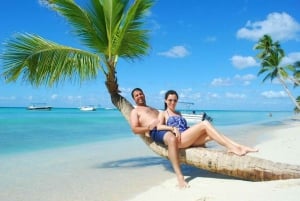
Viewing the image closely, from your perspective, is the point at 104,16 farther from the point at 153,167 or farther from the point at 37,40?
the point at 153,167

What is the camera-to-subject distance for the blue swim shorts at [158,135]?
518cm

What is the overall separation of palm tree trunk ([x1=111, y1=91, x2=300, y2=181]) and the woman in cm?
13

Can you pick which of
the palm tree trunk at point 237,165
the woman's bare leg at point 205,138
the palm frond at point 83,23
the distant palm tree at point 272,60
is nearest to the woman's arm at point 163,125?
the woman's bare leg at point 205,138

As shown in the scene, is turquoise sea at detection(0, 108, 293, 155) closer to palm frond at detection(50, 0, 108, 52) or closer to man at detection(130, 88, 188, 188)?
palm frond at detection(50, 0, 108, 52)

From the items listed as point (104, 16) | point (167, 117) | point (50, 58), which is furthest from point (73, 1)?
point (167, 117)

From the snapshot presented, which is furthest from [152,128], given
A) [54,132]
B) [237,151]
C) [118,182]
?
[54,132]

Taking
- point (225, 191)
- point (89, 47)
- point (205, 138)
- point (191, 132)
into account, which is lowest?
point (225, 191)

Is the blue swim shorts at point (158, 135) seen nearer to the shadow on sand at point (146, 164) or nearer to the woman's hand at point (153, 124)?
the woman's hand at point (153, 124)

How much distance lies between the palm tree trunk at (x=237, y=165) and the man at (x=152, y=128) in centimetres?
36

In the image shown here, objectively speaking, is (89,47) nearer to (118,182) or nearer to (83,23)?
(83,23)

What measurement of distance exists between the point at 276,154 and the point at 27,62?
19.3 ft

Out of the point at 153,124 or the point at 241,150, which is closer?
the point at 241,150

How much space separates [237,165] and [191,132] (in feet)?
2.74

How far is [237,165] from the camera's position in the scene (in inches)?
184
